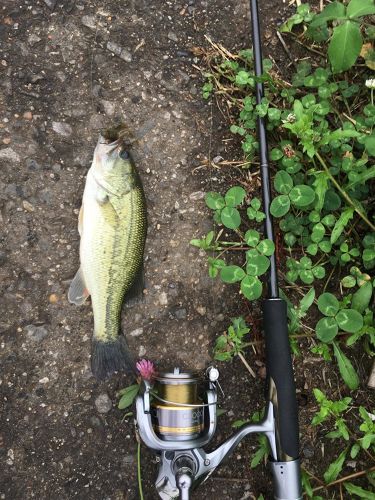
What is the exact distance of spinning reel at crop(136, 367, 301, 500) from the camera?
2.67 m

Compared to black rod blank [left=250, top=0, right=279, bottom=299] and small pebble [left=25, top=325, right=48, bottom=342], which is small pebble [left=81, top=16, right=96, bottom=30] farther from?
small pebble [left=25, top=325, right=48, bottom=342]

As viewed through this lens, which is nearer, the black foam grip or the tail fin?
the black foam grip

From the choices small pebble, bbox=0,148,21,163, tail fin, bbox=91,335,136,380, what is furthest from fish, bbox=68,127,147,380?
small pebble, bbox=0,148,21,163

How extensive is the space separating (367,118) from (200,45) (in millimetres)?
1170

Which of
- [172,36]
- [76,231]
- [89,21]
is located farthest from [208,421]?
[89,21]

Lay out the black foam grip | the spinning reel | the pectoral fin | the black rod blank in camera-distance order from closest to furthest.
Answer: the spinning reel → the black foam grip → the black rod blank → the pectoral fin

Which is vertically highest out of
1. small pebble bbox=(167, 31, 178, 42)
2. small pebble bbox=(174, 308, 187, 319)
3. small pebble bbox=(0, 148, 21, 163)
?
small pebble bbox=(167, 31, 178, 42)

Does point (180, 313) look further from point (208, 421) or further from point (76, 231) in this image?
point (76, 231)

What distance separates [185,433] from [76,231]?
133 centimetres

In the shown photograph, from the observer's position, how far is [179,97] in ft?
10.8

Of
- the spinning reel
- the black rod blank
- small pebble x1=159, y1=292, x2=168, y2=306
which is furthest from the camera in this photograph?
small pebble x1=159, y1=292, x2=168, y2=306

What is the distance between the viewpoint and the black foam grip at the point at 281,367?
277 centimetres

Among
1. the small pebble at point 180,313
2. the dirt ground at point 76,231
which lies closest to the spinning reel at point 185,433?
the dirt ground at point 76,231

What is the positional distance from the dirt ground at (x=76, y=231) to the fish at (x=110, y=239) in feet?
0.53
